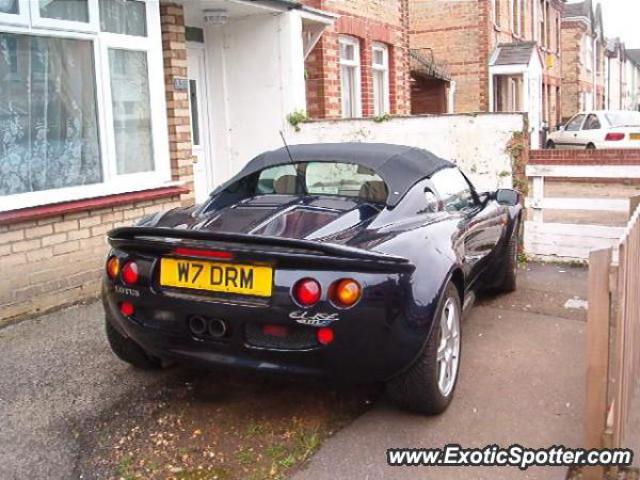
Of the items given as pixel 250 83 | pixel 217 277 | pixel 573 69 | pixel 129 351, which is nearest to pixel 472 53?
pixel 250 83

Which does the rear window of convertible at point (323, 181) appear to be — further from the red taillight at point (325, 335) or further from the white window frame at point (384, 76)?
the white window frame at point (384, 76)

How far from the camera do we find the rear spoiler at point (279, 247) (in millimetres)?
3275

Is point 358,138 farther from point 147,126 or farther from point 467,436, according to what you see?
point 467,436

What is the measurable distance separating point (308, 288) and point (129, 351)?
159 centimetres

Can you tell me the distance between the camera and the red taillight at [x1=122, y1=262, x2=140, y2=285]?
3650mm

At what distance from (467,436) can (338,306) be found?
1.02 m

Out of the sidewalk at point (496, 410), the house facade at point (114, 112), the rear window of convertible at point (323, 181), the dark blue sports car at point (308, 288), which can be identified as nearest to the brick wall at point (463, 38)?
the house facade at point (114, 112)

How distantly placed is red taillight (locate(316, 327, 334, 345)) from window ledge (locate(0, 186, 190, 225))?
3.30 meters

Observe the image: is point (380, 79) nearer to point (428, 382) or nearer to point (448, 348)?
point (448, 348)

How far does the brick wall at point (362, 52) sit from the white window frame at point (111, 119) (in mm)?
4342

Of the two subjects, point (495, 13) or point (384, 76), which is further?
point (495, 13)

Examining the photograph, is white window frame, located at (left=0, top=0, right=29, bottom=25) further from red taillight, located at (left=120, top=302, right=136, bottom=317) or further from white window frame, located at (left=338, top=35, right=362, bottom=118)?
white window frame, located at (left=338, top=35, right=362, bottom=118)

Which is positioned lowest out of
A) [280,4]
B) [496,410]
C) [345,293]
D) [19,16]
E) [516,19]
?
[496,410]

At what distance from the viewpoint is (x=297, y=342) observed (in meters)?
3.39
